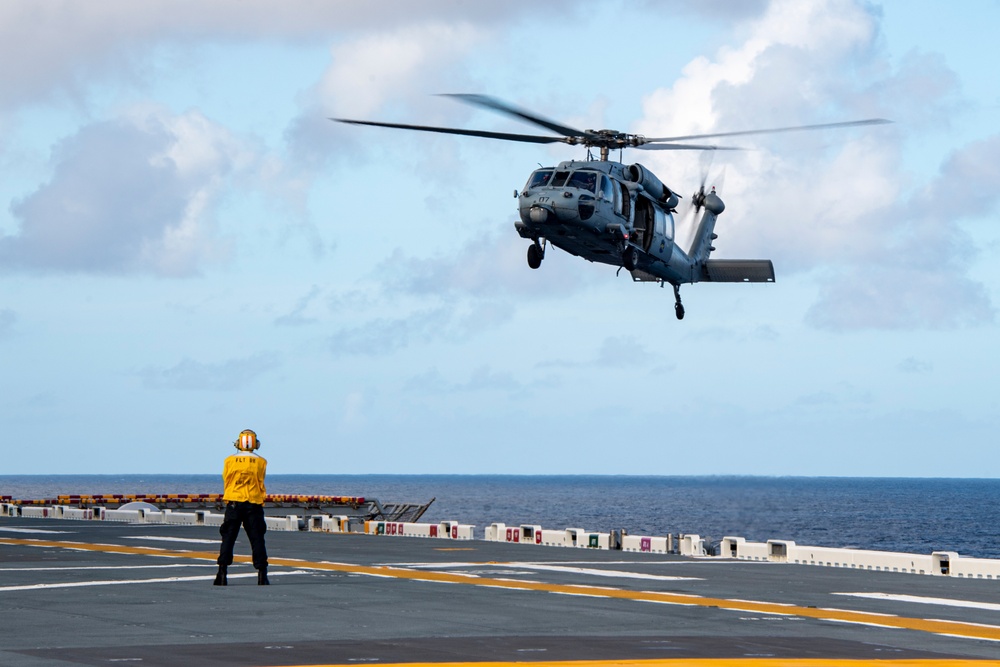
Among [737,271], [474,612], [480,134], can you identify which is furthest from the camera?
[737,271]

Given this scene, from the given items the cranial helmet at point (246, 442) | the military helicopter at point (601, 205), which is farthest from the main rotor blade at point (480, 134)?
the cranial helmet at point (246, 442)

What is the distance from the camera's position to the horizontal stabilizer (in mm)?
38781

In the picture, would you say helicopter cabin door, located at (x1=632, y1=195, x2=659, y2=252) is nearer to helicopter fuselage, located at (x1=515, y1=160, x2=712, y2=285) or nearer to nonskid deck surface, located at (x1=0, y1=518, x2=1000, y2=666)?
helicopter fuselage, located at (x1=515, y1=160, x2=712, y2=285)

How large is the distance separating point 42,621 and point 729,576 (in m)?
12.6

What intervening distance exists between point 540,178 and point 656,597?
15.2 metres

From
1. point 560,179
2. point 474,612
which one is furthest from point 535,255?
point 474,612

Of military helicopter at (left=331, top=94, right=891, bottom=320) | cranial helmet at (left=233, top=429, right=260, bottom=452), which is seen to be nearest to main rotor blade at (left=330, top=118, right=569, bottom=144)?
military helicopter at (left=331, top=94, right=891, bottom=320)

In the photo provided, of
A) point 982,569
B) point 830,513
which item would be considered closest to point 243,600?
point 982,569

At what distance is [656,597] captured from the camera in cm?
1909

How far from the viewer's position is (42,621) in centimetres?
1499

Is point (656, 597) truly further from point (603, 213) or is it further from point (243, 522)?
point (603, 213)

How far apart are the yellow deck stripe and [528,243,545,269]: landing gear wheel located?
1015 cm

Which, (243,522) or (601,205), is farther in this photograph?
(601,205)

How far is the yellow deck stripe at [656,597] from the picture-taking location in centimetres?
1577
